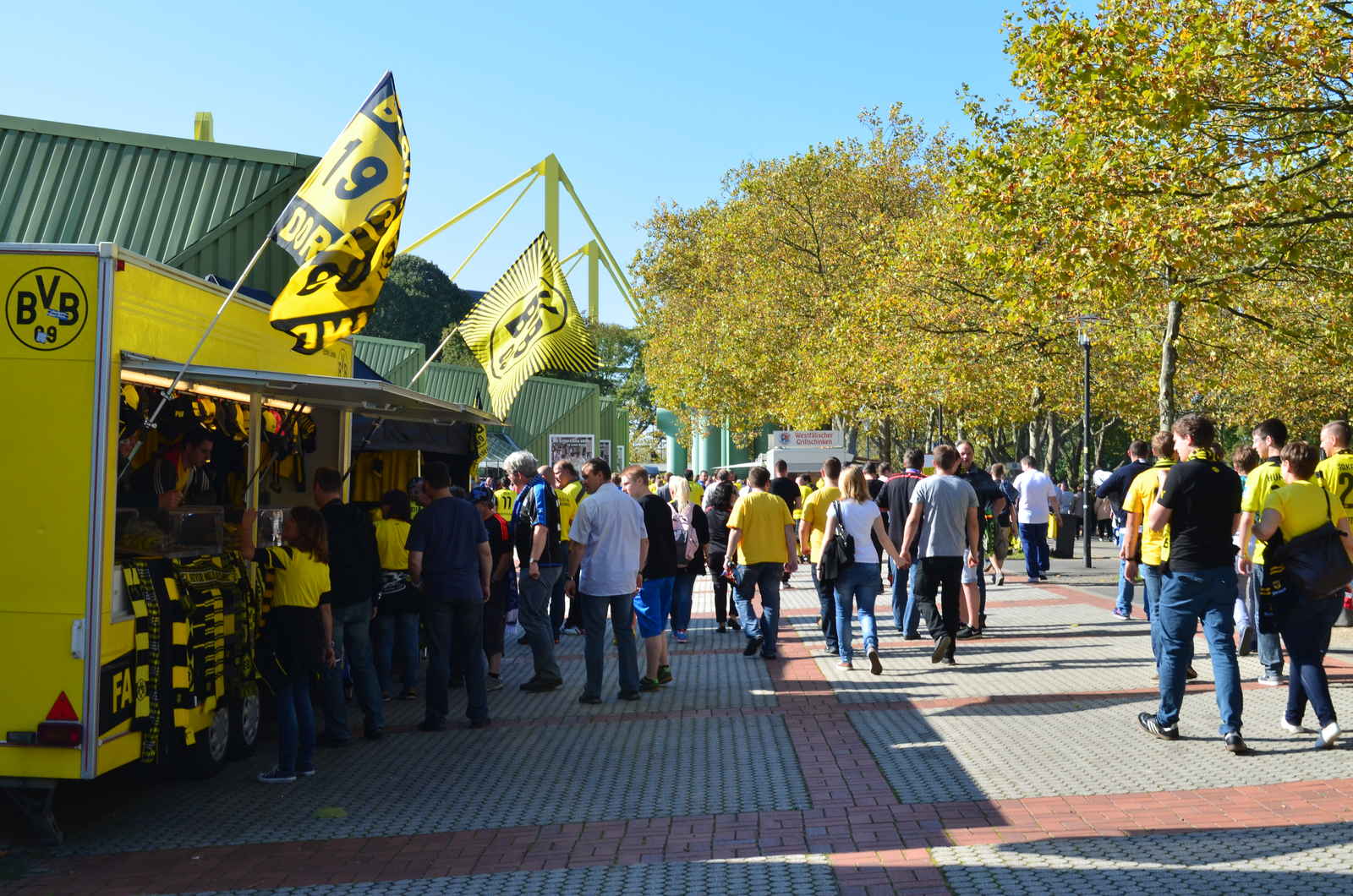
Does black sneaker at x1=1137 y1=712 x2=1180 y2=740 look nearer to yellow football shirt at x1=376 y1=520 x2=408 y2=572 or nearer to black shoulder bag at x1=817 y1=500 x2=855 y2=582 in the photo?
black shoulder bag at x1=817 y1=500 x2=855 y2=582

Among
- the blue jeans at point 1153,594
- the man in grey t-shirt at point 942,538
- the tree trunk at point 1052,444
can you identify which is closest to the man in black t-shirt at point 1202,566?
the blue jeans at point 1153,594

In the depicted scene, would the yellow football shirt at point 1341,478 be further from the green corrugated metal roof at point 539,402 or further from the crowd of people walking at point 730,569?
the green corrugated metal roof at point 539,402

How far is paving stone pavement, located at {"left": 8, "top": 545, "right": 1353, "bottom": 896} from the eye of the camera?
522 centimetres

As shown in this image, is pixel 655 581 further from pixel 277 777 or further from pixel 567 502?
pixel 277 777

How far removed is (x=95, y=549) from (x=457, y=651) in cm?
337

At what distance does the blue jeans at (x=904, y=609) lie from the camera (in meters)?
12.5

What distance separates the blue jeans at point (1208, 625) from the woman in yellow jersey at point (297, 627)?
4619mm

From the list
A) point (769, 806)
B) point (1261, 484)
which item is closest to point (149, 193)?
point (769, 806)

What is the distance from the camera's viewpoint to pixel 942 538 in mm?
10586

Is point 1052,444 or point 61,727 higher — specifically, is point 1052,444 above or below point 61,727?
above

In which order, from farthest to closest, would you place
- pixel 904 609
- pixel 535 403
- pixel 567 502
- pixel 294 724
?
pixel 535 403
pixel 904 609
pixel 567 502
pixel 294 724

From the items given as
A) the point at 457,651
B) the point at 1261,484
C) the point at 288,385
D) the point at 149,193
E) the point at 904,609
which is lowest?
the point at 904,609

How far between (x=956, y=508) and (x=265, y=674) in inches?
220

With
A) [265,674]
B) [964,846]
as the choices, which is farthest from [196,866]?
[964,846]
